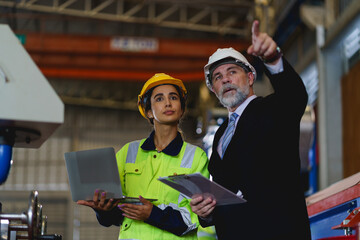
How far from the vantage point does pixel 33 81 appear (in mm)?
1773

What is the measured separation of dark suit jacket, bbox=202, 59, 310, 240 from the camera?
7.59 feet

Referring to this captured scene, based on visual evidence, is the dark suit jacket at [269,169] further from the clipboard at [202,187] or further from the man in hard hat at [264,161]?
the clipboard at [202,187]

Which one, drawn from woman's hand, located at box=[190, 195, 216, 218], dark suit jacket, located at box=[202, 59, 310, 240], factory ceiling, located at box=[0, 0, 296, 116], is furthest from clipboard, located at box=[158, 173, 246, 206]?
factory ceiling, located at box=[0, 0, 296, 116]

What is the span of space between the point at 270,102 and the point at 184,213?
0.73 m

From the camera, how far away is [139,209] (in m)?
2.62

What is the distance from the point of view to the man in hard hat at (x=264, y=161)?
231 centimetres

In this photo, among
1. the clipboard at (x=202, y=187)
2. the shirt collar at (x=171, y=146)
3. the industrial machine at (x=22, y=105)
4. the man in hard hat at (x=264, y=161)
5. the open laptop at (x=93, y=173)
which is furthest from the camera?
the shirt collar at (x=171, y=146)

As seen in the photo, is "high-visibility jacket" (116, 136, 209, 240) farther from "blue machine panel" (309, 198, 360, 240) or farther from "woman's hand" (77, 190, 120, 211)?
"blue machine panel" (309, 198, 360, 240)

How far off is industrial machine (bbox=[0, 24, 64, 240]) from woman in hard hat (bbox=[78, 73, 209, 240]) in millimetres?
768

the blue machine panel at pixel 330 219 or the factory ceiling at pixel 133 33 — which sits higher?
the factory ceiling at pixel 133 33

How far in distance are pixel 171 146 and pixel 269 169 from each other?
70 centimetres

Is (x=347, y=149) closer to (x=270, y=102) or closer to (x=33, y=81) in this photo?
(x=270, y=102)

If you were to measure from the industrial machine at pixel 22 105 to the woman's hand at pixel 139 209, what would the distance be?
0.80 m

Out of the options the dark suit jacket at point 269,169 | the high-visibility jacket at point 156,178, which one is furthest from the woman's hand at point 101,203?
the dark suit jacket at point 269,169
